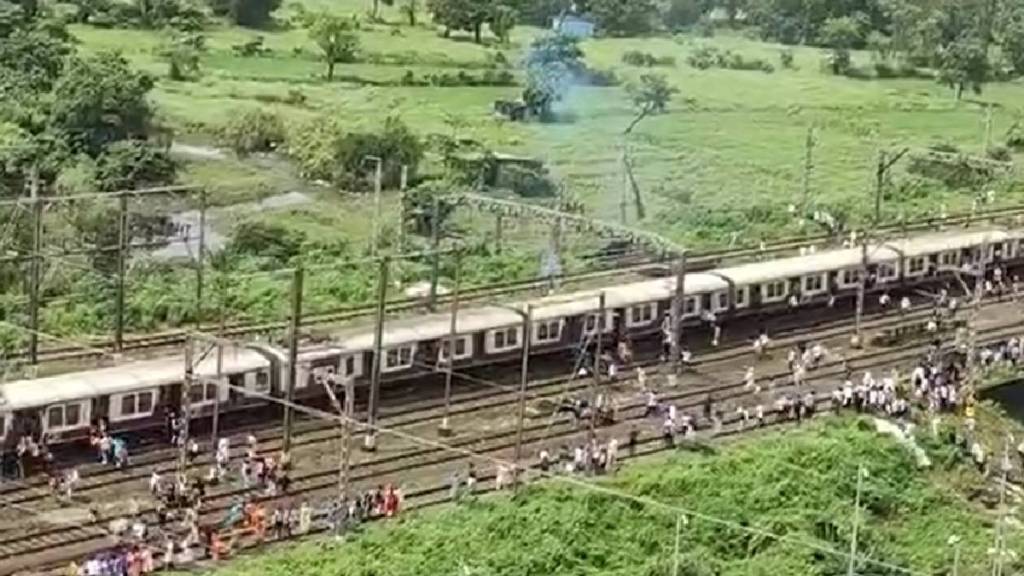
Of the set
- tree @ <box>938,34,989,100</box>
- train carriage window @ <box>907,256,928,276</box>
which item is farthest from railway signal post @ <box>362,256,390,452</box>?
tree @ <box>938,34,989,100</box>

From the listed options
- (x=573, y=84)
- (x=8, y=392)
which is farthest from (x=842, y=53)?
(x=8, y=392)

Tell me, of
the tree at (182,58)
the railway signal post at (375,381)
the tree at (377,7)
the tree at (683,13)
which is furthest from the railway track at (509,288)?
the tree at (377,7)

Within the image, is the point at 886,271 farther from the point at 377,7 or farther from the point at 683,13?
the point at 377,7

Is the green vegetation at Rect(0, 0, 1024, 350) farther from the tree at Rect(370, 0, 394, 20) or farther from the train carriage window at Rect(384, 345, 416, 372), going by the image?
the train carriage window at Rect(384, 345, 416, 372)

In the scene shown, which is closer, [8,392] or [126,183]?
[8,392]

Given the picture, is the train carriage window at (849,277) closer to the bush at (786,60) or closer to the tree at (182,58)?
the tree at (182,58)

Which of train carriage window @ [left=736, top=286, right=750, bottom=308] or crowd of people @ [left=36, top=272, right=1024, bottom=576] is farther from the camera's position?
train carriage window @ [left=736, top=286, right=750, bottom=308]

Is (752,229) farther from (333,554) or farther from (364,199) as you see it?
(333,554)
